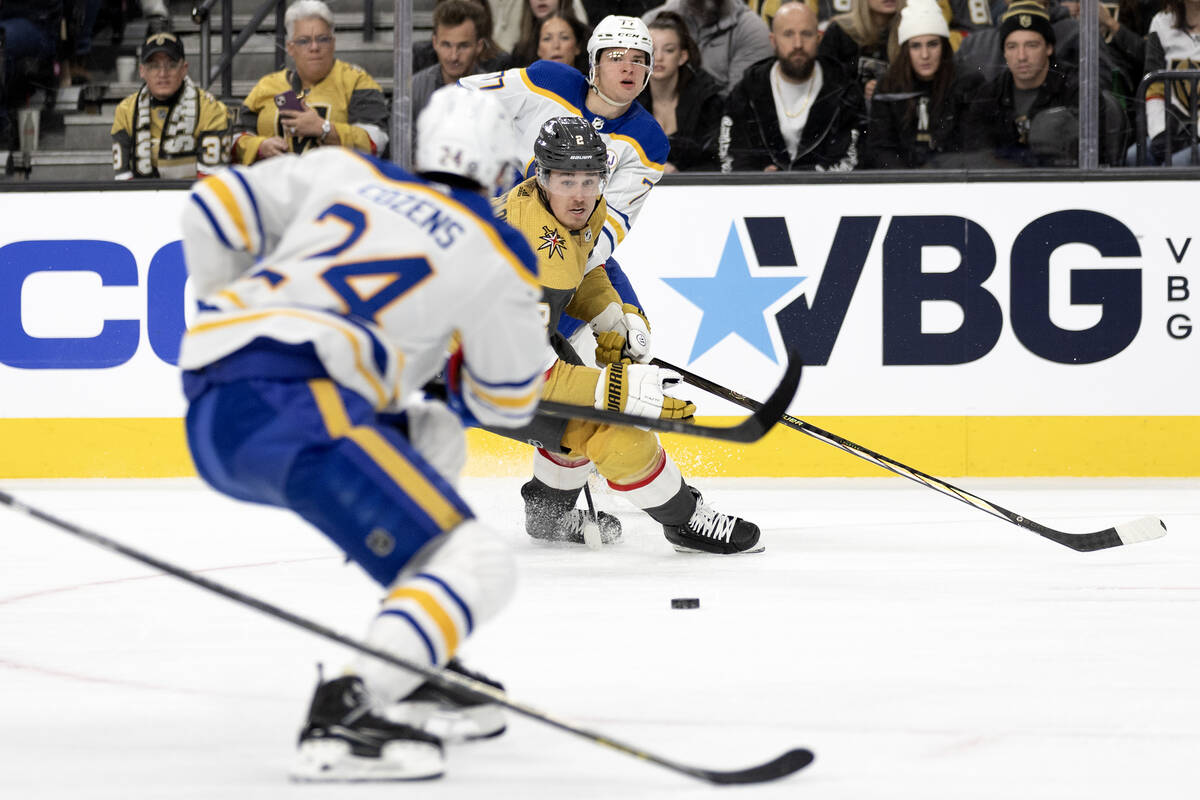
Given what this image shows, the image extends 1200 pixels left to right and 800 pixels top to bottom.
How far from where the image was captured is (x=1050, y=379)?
525 cm

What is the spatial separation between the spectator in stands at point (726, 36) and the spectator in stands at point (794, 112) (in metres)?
0.04

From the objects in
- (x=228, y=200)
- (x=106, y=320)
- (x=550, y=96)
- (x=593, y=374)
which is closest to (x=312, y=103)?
(x=106, y=320)

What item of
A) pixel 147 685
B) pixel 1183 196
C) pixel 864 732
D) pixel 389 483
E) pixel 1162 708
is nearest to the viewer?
pixel 389 483

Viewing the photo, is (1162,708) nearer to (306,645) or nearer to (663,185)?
→ (306,645)

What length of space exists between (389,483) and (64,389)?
3.97m

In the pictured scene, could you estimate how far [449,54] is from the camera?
5.41 m

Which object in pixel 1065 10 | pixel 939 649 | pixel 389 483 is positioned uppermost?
pixel 1065 10

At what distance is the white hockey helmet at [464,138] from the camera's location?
76.9 inches

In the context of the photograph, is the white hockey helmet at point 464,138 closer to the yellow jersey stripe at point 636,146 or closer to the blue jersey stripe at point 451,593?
the blue jersey stripe at point 451,593

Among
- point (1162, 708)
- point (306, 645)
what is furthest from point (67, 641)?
point (1162, 708)

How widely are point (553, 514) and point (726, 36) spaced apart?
7.21 ft

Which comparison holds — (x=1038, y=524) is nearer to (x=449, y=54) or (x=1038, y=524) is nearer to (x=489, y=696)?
(x=489, y=696)

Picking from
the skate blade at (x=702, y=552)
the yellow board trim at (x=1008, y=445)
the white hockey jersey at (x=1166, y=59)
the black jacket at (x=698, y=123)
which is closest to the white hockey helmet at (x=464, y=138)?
the skate blade at (x=702, y=552)

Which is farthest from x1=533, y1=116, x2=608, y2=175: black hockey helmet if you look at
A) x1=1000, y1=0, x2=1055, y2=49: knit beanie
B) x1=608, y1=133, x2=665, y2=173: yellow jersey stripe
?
x1=1000, y1=0, x2=1055, y2=49: knit beanie
